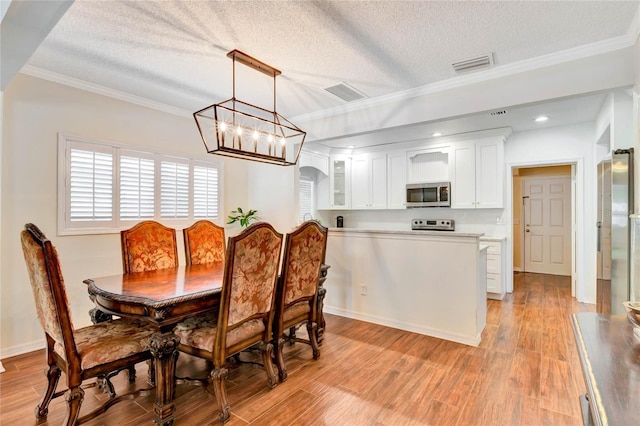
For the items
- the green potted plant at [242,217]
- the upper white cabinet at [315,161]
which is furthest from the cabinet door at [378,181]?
the green potted plant at [242,217]

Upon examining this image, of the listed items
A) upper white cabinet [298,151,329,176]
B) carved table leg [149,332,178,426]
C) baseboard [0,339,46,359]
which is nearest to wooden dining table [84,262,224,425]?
carved table leg [149,332,178,426]

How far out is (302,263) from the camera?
2.53m

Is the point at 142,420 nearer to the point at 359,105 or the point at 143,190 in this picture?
the point at 143,190

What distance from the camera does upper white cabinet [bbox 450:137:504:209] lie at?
489 centimetres

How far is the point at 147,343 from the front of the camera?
194cm

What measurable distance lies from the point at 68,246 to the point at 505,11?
4309mm

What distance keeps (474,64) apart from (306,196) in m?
4.19

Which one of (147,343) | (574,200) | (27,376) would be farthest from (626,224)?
(27,376)

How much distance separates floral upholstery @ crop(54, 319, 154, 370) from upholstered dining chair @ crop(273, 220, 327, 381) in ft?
3.01

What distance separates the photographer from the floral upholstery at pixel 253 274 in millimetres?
1957

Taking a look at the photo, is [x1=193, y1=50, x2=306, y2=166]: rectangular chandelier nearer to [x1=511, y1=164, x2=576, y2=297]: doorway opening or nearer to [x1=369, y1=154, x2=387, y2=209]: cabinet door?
[x1=369, y1=154, x2=387, y2=209]: cabinet door

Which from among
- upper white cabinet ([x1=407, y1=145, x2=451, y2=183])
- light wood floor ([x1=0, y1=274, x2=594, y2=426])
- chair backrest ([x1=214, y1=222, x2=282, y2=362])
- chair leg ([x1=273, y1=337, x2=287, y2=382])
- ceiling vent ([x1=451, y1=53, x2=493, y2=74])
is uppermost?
ceiling vent ([x1=451, y1=53, x2=493, y2=74])

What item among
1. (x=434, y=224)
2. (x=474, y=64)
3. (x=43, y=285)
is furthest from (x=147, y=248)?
(x=434, y=224)

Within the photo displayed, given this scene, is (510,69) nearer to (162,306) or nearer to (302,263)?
(302,263)
